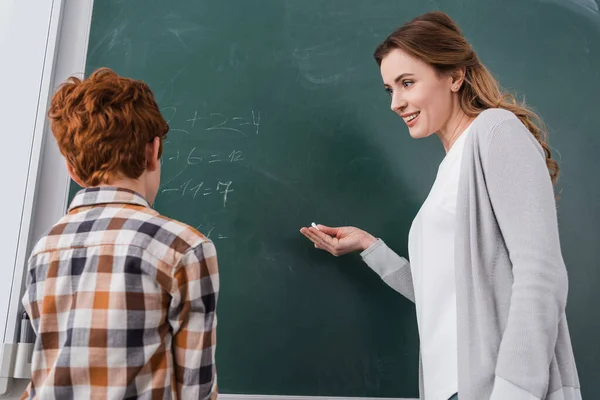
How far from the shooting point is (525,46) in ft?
6.46

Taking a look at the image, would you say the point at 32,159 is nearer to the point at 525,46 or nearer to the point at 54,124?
the point at 54,124

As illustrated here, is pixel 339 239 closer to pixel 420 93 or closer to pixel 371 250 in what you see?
pixel 371 250

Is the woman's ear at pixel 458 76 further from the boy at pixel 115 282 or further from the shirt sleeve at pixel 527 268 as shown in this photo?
the boy at pixel 115 282

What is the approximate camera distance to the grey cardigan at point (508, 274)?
3.38 feet

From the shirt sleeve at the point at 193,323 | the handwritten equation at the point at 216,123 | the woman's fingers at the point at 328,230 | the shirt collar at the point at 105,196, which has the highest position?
the handwritten equation at the point at 216,123

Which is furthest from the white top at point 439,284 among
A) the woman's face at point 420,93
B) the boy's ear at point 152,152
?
the boy's ear at point 152,152

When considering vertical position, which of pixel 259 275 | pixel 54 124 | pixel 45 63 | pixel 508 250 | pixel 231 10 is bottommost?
pixel 259 275

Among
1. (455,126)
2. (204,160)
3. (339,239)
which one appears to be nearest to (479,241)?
(455,126)

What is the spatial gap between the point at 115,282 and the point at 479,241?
0.77 metres

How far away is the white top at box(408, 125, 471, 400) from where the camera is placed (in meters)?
1.24

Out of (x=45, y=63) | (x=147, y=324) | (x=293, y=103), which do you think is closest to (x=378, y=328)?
(x=293, y=103)

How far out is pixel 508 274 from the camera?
1.15m

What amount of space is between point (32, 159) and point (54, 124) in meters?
0.57

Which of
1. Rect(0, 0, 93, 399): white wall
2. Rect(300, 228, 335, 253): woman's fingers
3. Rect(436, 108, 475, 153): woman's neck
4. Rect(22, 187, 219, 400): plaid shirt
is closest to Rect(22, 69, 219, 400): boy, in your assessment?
Rect(22, 187, 219, 400): plaid shirt
